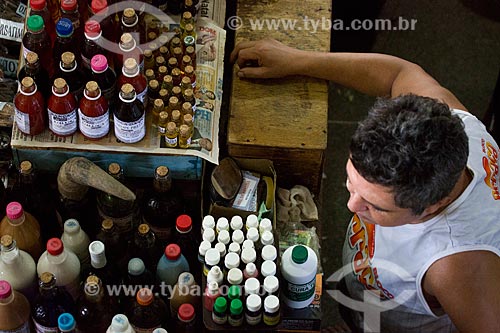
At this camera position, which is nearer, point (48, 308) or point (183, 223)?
point (48, 308)

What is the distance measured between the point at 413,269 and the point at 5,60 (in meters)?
1.36

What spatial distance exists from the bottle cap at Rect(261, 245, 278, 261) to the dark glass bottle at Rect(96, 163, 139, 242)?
41 cm

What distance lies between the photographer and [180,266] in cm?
201

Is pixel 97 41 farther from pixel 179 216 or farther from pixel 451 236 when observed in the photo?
pixel 451 236

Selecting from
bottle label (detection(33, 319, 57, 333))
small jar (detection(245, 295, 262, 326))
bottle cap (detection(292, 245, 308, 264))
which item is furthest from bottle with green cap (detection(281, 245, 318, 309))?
bottle label (detection(33, 319, 57, 333))

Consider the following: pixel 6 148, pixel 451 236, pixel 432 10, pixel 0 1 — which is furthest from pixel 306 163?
pixel 432 10

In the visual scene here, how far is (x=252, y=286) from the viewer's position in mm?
1862

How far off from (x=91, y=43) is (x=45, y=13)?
192mm

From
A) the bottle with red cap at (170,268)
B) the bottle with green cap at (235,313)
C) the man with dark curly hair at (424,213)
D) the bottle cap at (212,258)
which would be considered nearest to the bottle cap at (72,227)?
the bottle with red cap at (170,268)

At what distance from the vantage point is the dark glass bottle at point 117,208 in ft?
6.91

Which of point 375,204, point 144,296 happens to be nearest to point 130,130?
point 144,296

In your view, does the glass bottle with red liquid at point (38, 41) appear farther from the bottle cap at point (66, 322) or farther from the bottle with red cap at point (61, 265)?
the bottle cap at point (66, 322)

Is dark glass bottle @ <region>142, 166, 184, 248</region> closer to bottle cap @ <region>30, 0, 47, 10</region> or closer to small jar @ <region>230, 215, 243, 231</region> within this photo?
small jar @ <region>230, 215, 243, 231</region>

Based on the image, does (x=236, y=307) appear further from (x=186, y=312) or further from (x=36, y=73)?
(x=36, y=73)
